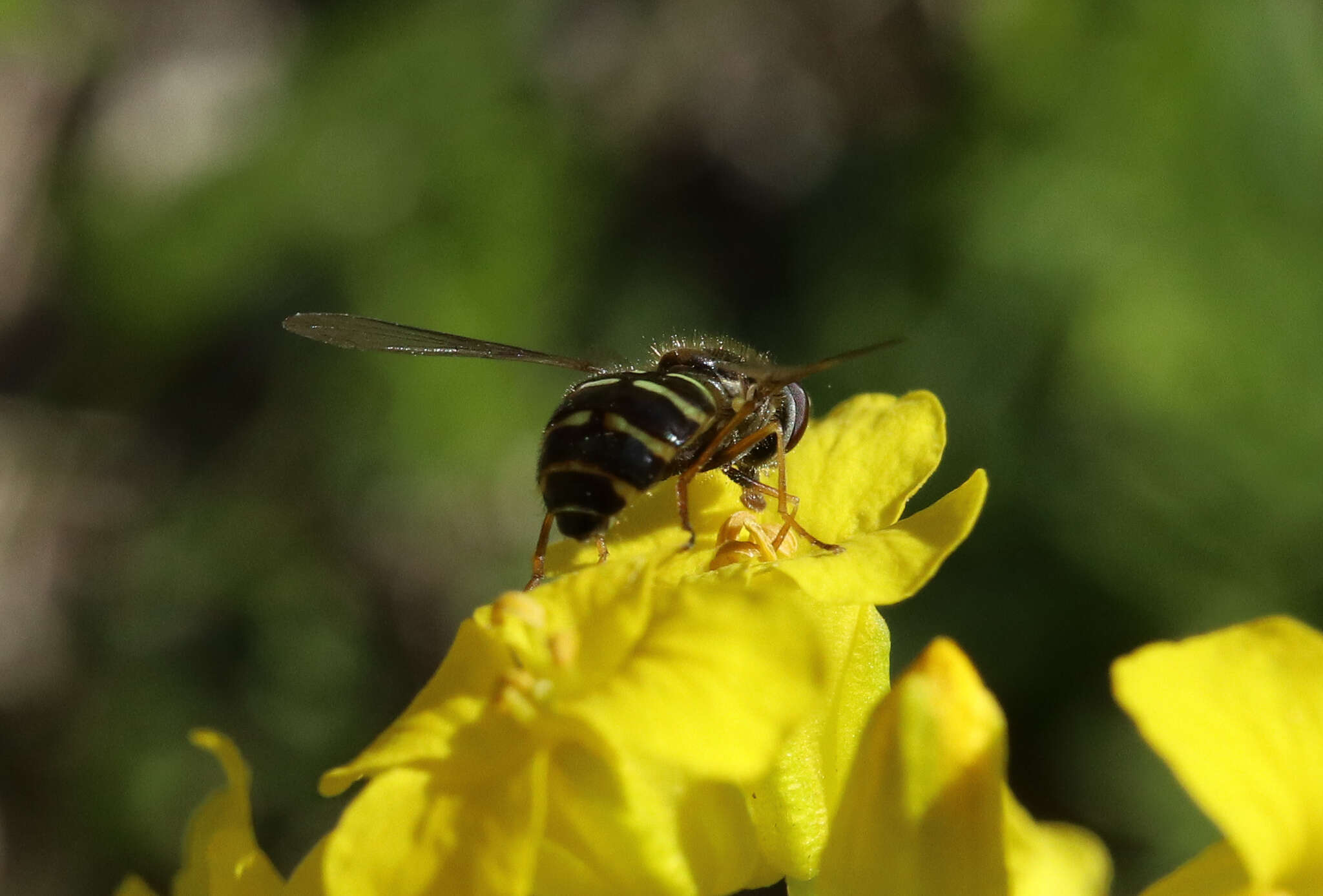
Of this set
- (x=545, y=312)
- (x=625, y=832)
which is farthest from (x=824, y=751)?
(x=545, y=312)

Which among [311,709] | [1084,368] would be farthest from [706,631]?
[311,709]

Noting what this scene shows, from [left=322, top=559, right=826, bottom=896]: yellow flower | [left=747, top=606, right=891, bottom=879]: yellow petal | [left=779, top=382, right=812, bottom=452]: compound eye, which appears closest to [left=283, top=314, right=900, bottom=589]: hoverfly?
[left=779, top=382, right=812, bottom=452]: compound eye

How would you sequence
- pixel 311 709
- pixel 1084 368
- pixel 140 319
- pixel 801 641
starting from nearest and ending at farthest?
pixel 801 641 < pixel 1084 368 < pixel 311 709 < pixel 140 319

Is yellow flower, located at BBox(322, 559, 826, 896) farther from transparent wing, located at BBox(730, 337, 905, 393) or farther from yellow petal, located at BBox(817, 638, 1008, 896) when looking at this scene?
transparent wing, located at BBox(730, 337, 905, 393)

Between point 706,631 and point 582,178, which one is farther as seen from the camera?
point 582,178

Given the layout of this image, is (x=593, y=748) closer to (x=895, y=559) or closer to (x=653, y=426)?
(x=895, y=559)

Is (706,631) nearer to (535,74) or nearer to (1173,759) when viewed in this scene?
(1173,759)
